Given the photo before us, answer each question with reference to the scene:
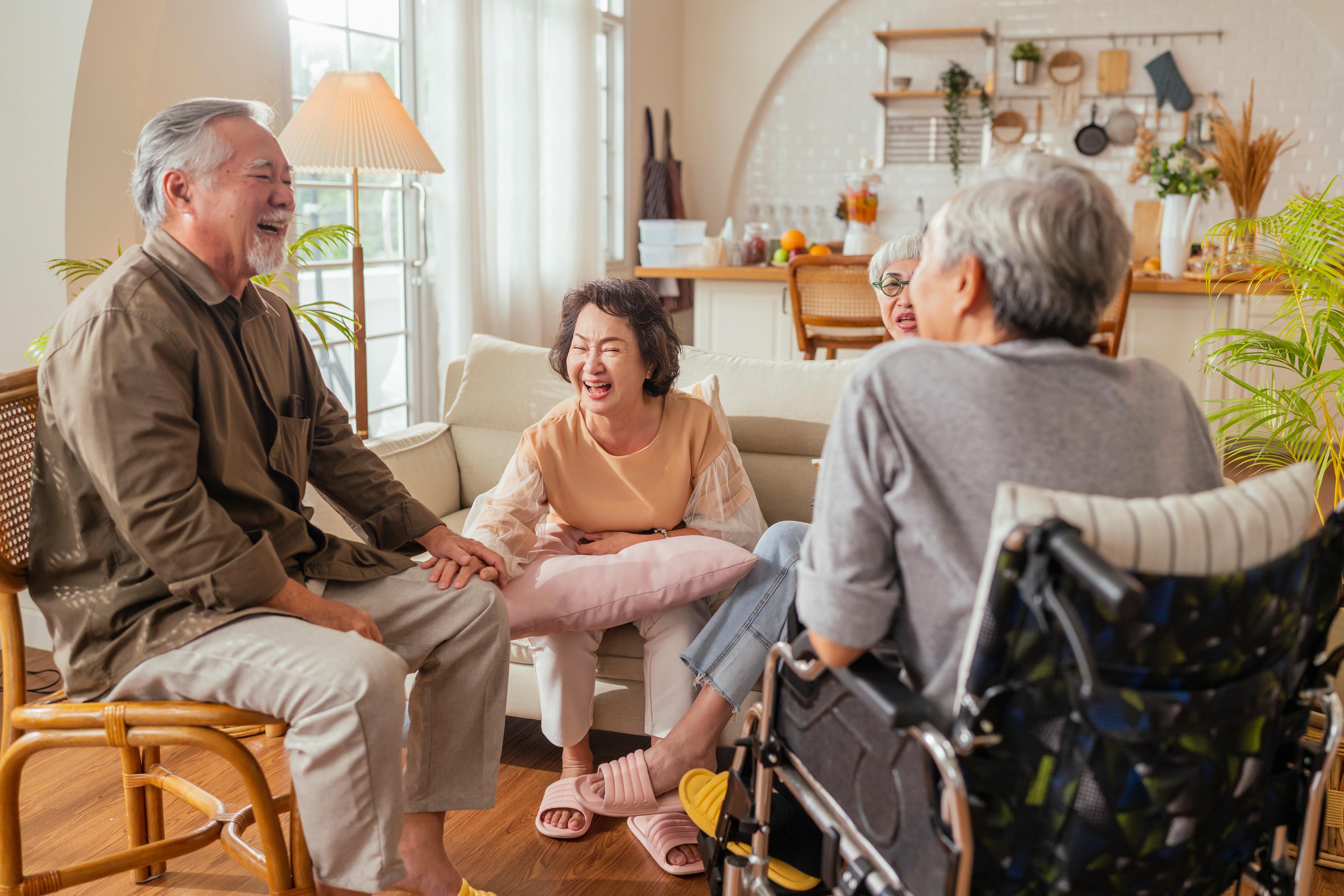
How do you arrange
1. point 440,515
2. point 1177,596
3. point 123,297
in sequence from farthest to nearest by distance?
point 440,515 < point 123,297 < point 1177,596

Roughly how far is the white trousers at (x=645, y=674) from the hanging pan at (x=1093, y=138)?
5155 millimetres

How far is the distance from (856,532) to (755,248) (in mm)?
4376

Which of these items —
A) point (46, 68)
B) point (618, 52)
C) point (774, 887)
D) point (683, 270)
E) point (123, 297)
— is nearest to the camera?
point (774, 887)

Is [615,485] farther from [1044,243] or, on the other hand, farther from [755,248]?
[755,248]

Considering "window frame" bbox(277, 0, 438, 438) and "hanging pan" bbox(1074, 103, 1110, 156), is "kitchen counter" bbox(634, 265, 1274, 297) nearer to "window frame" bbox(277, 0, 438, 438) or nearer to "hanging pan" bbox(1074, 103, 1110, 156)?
"window frame" bbox(277, 0, 438, 438)

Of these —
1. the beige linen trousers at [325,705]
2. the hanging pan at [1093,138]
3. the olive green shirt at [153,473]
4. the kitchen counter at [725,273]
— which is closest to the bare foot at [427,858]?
the beige linen trousers at [325,705]

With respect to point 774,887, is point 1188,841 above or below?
above

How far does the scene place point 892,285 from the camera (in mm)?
2135

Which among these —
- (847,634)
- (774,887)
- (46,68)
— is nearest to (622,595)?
(774,887)

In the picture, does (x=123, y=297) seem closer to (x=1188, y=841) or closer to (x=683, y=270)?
(x=1188, y=841)

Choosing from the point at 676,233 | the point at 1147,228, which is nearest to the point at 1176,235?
the point at 1147,228

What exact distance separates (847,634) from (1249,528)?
0.39m

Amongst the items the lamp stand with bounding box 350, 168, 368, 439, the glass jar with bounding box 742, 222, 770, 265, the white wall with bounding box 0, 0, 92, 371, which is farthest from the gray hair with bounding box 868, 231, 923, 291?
the glass jar with bounding box 742, 222, 770, 265

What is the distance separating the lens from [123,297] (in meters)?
1.51
